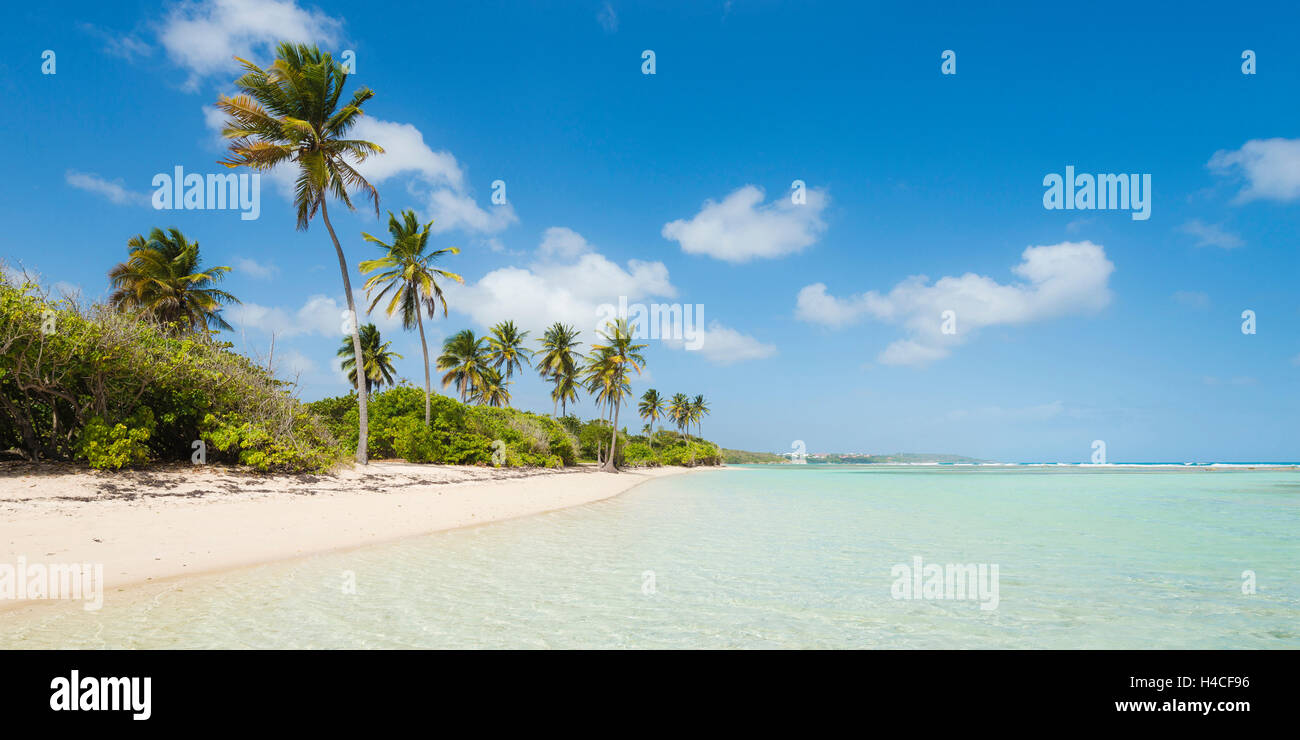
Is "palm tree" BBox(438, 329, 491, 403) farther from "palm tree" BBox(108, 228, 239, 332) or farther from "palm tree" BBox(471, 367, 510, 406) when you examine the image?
"palm tree" BBox(108, 228, 239, 332)

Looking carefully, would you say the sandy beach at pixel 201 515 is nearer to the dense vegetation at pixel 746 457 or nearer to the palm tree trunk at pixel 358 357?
the palm tree trunk at pixel 358 357

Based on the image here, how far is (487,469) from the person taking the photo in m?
31.5

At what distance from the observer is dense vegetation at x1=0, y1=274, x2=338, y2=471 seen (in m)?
12.4

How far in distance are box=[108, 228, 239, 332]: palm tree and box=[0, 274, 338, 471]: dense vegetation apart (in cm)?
1521

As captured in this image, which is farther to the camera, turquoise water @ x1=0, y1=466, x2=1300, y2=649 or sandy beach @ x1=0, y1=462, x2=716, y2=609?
sandy beach @ x1=0, y1=462, x2=716, y2=609

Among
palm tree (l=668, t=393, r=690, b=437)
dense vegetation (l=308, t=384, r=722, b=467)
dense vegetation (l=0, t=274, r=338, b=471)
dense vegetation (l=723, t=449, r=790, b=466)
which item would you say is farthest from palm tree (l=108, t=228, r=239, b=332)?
dense vegetation (l=723, t=449, r=790, b=466)

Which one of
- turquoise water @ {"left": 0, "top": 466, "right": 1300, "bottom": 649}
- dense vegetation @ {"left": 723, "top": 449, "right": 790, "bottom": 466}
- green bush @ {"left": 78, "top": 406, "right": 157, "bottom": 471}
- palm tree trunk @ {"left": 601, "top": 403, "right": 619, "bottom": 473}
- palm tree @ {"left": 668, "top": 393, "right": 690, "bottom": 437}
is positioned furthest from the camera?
dense vegetation @ {"left": 723, "top": 449, "right": 790, "bottom": 466}

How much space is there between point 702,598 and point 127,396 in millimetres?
16234

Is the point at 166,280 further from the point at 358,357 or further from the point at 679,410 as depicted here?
the point at 679,410

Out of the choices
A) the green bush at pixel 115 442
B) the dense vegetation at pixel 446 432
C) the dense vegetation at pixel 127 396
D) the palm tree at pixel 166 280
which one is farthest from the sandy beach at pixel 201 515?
the palm tree at pixel 166 280

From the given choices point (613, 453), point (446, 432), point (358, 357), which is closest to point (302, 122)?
point (358, 357)

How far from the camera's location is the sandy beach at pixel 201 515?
26.5 feet

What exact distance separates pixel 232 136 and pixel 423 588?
2157 centimetres
